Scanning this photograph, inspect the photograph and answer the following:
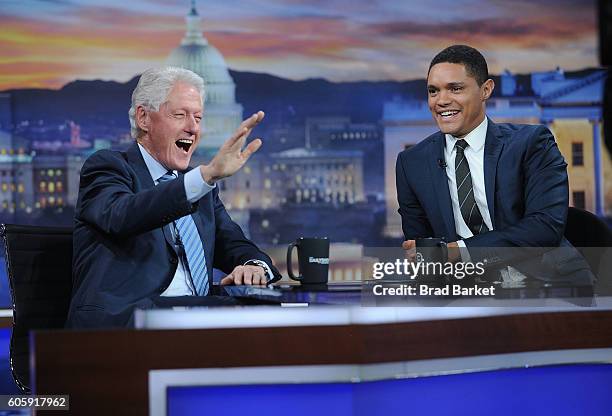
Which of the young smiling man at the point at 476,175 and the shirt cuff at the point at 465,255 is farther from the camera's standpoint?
the young smiling man at the point at 476,175

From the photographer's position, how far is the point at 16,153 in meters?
4.75

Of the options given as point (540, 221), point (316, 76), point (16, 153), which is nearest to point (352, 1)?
point (316, 76)

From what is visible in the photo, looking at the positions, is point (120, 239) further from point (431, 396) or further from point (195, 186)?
point (431, 396)

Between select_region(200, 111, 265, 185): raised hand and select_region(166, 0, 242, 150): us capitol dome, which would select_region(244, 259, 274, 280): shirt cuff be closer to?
select_region(200, 111, 265, 185): raised hand

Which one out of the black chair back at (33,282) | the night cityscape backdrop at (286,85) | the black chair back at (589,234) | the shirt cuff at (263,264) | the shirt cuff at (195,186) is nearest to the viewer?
the shirt cuff at (195,186)

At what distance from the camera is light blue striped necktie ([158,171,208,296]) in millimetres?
2223

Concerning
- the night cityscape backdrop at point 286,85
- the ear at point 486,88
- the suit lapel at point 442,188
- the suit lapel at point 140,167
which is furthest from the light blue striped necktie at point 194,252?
the night cityscape backdrop at point 286,85

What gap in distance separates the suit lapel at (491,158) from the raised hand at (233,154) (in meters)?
0.76

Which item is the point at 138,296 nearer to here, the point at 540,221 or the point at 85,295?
the point at 85,295

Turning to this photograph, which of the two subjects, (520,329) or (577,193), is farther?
(577,193)

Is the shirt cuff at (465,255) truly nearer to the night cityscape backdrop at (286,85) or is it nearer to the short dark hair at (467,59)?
the short dark hair at (467,59)

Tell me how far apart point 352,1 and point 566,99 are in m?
1.38

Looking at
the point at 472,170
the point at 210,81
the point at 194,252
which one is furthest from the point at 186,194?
the point at 210,81

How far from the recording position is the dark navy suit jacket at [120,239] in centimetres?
193
